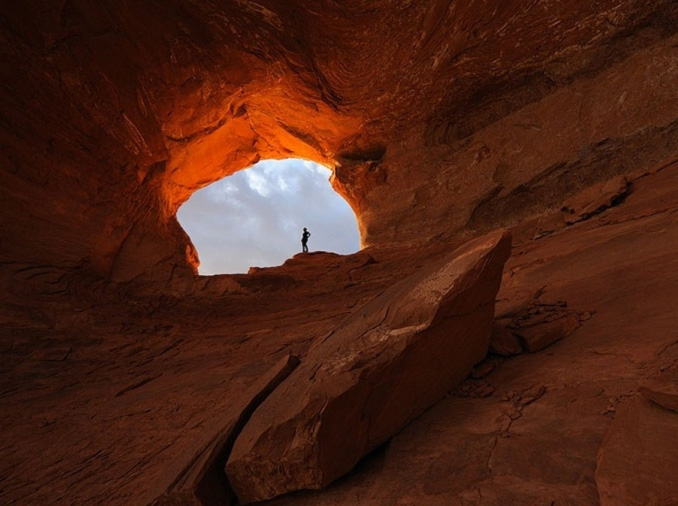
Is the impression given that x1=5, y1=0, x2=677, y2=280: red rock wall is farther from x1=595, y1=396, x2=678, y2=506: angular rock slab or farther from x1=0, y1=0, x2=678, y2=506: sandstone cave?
x1=595, y1=396, x2=678, y2=506: angular rock slab

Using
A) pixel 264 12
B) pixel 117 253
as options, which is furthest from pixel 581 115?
pixel 117 253

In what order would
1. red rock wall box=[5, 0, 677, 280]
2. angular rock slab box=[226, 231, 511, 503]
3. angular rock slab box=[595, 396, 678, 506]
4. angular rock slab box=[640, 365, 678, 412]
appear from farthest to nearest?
red rock wall box=[5, 0, 677, 280] → angular rock slab box=[226, 231, 511, 503] → angular rock slab box=[640, 365, 678, 412] → angular rock slab box=[595, 396, 678, 506]

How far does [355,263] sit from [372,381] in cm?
625

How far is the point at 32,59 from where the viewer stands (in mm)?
7652

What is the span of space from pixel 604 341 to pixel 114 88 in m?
10.3

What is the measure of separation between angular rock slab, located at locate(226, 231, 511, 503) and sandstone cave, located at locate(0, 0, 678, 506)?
0.9 inches

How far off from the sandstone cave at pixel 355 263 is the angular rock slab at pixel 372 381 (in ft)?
0.08

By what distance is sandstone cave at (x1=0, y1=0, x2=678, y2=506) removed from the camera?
2.63 metres

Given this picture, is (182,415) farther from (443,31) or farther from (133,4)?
(443,31)

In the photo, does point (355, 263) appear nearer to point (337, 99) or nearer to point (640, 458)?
point (337, 99)

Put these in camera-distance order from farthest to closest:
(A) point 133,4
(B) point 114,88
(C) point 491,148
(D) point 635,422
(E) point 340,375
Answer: (C) point 491,148 → (B) point 114,88 → (A) point 133,4 → (E) point 340,375 → (D) point 635,422

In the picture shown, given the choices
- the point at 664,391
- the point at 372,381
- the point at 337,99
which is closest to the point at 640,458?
the point at 664,391

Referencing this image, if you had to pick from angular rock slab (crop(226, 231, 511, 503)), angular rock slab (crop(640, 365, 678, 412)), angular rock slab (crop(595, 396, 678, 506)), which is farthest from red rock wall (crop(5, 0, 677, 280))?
angular rock slab (crop(595, 396, 678, 506))

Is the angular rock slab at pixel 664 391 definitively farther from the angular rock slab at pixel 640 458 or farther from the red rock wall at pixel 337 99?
the red rock wall at pixel 337 99
